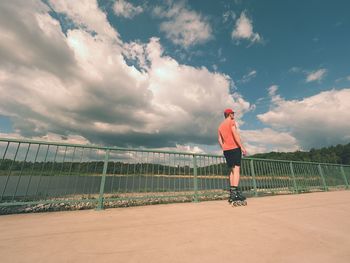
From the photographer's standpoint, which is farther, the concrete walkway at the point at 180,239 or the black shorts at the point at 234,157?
the black shorts at the point at 234,157

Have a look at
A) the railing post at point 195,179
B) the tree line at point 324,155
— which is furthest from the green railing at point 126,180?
the tree line at point 324,155

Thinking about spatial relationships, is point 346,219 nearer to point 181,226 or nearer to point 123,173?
point 181,226

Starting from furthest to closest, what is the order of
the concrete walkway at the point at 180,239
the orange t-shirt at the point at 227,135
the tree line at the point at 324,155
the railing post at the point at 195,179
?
1. the tree line at the point at 324,155
2. the railing post at the point at 195,179
3. the orange t-shirt at the point at 227,135
4. the concrete walkway at the point at 180,239

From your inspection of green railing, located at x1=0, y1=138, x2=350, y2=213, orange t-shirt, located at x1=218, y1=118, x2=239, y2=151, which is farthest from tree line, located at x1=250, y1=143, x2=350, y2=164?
orange t-shirt, located at x1=218, y1=118, x2=239, y2=151

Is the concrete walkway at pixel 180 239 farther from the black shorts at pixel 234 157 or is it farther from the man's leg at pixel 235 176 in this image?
the black shorts at pixel 234 157

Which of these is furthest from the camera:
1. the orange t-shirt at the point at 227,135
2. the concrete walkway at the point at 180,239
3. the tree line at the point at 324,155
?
the tree line at the point at 324,155

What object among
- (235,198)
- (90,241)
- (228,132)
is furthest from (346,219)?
(90,241)

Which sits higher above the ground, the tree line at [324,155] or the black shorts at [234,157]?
the tree line at [324,155]

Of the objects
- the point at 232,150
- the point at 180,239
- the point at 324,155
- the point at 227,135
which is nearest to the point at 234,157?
the point at 232,150

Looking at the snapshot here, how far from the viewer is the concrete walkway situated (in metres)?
1.44

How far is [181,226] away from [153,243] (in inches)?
23.9

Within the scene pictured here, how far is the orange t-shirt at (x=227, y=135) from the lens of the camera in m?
3.92

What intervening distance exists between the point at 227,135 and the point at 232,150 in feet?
1.09

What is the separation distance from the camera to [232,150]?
388 centimetres
